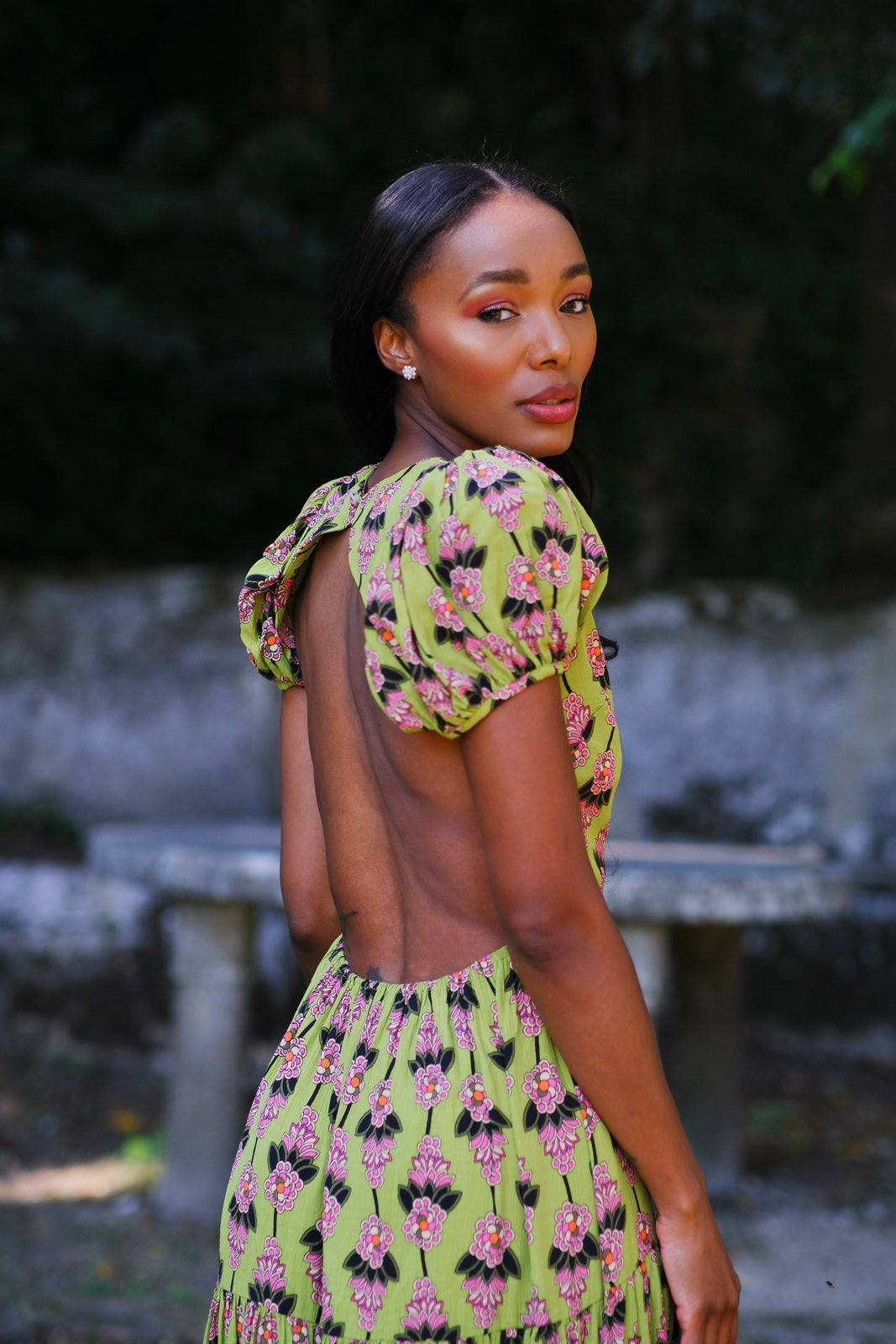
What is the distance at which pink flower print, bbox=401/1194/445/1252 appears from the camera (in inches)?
48.4

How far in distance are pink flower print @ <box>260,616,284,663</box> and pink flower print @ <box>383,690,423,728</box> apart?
14.1 inches

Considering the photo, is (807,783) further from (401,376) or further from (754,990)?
(401,376)

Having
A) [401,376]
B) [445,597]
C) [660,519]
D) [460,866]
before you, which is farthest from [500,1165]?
[660,519]

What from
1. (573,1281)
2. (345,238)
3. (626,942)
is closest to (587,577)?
(573,1281)

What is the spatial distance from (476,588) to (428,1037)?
1.28 feet

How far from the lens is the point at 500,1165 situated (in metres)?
1.23

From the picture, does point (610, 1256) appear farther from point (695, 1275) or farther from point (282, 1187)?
point (282, 1187)

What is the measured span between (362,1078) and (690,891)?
91.4 inches

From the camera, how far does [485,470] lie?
124 cm

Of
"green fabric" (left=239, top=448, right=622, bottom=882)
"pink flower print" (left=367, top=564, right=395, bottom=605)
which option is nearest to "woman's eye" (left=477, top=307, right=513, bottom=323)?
"green fabric" (left=239, top=448, right=622, bottom=882)

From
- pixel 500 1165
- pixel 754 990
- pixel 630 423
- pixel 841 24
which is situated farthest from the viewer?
pixel 630 423

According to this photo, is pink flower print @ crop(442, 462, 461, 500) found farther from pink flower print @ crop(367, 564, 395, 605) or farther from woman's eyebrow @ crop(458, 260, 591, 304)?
woman's eyebrow @ crop(458, 260, 591, 304)

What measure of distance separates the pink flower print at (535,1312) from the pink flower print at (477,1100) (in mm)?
143

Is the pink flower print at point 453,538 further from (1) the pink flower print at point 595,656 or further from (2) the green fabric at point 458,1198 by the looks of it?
(2) the green fabric at point 458,1198
